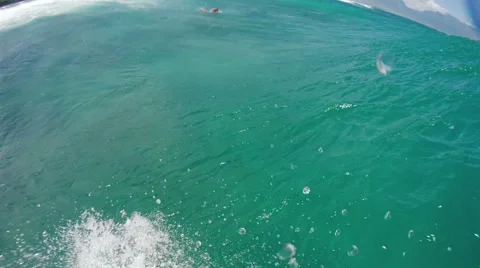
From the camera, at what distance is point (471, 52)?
15625 mm

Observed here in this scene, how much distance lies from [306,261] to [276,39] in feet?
42.0

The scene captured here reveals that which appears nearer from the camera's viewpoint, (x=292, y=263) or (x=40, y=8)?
(x=292, y=263)

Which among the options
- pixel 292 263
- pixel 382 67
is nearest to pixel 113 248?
pixel 292 263

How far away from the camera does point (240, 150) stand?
10648 millimetres

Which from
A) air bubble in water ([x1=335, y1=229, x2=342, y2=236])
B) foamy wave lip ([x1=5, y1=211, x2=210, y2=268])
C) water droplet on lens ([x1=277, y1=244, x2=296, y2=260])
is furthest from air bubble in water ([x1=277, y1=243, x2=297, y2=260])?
foamy wave lip ([x1=5, y1=211, x2=210, y2=268])

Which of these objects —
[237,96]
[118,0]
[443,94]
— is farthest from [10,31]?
[443,94]

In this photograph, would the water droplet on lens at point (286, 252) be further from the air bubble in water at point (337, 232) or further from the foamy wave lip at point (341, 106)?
the foamy wave lip at point (341, 106)

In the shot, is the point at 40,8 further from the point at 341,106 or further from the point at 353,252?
the point at 353,252

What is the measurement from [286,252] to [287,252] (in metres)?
0.02

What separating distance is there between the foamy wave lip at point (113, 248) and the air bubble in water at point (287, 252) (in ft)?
5.62

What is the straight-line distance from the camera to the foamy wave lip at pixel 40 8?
2061 centimetres

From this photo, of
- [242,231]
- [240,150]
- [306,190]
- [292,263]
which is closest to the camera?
[292,263]

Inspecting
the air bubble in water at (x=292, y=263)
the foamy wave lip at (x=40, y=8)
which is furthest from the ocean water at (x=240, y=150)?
the foamy wave lip at (x=40, y=8)

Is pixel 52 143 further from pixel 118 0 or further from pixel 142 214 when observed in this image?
pixel 118 0
